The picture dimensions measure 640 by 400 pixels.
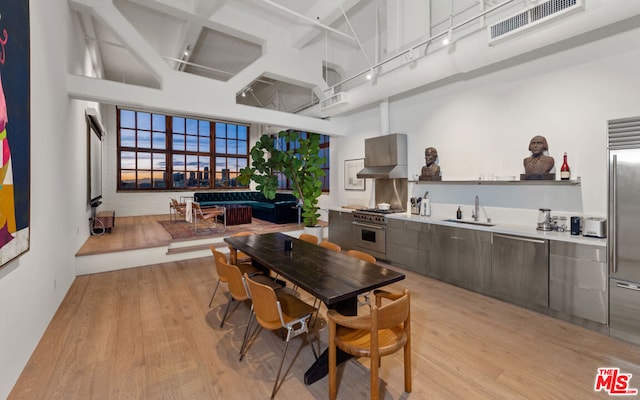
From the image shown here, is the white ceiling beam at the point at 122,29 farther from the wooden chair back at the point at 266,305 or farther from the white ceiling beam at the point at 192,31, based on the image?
the wooden chair back at the point at 266,305

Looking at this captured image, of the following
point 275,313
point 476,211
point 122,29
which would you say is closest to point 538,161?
point 476,211

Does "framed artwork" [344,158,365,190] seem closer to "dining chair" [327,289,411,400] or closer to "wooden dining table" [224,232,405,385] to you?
"wooden dining table" [224,232,405,385]

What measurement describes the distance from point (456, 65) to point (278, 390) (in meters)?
4.06

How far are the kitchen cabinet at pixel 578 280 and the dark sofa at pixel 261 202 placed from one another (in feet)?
19.2

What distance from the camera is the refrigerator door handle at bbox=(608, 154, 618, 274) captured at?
263 centimetres

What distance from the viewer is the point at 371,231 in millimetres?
5266

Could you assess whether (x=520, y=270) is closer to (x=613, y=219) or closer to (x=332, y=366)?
(x=613, y=219)

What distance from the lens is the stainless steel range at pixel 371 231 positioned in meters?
5.04

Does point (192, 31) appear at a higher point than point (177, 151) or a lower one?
higher

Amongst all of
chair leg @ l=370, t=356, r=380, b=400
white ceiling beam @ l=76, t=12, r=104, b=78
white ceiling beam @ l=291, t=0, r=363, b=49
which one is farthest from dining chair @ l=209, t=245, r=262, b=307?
A: white ceiling beam @ l=76, t=12, r=104, b=78

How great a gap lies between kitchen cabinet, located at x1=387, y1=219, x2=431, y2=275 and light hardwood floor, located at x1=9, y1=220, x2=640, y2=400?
989 mm

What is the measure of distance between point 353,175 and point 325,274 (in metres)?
4.84

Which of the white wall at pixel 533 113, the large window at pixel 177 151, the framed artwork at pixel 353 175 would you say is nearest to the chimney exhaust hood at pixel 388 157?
the white wall at pixel 533 113

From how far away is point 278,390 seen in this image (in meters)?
1.97
